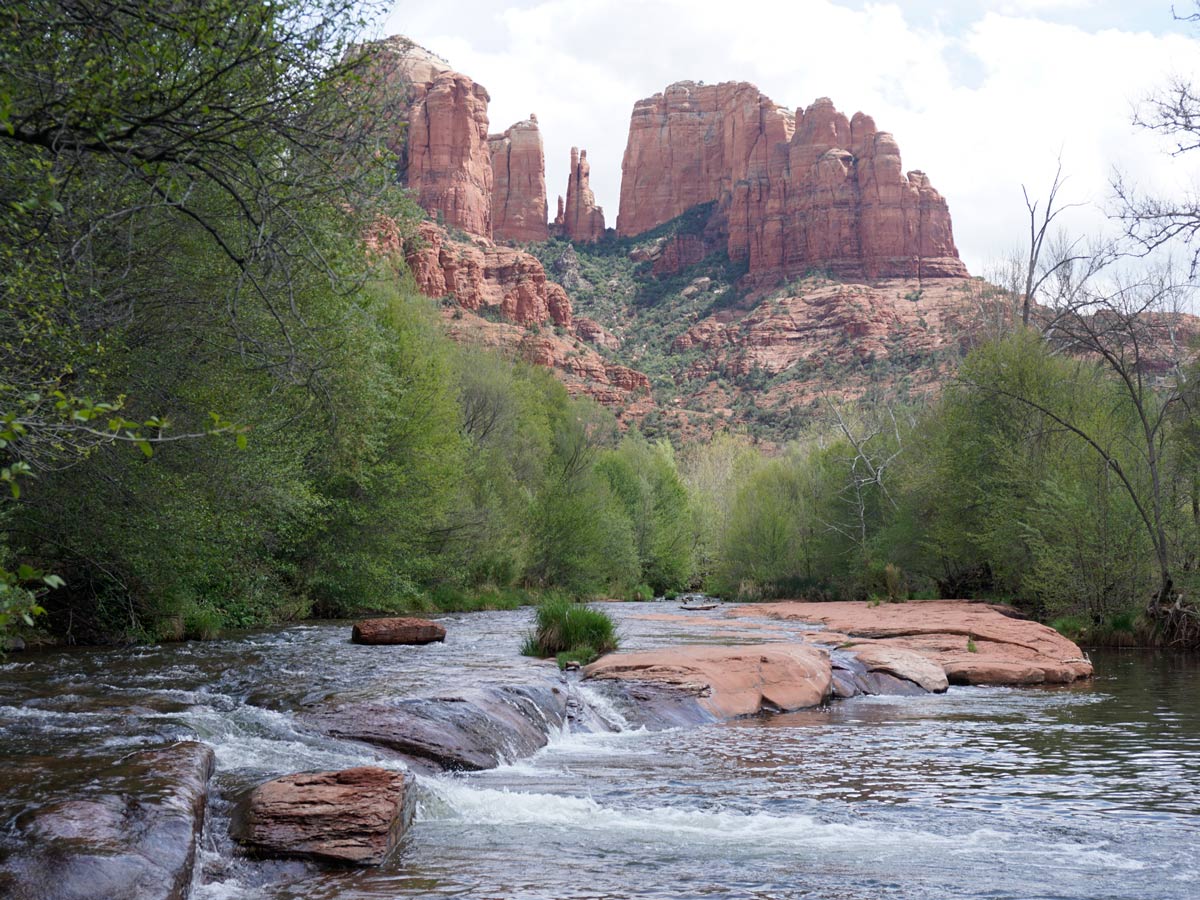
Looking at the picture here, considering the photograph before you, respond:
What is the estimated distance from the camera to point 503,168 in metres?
159

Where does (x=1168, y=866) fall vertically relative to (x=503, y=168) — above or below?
below

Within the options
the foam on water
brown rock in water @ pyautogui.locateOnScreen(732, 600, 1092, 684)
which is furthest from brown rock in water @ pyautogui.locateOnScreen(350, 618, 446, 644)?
the foam on water

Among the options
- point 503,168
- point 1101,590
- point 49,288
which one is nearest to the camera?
point 49,288

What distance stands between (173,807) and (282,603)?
16427 millimetres

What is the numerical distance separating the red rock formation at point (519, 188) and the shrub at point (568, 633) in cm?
14059

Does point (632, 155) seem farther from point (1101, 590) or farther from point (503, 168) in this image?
→ point (1101, 590)

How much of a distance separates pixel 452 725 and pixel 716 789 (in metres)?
2.78

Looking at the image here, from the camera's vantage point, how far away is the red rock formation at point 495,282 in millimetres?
86312

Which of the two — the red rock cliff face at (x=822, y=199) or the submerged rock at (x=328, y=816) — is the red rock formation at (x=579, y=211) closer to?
the red rock cliff face at (x=822, y=199)

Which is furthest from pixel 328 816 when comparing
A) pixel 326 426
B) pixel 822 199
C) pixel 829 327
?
pixel 822 199

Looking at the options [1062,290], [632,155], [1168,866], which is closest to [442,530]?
[1062,290]

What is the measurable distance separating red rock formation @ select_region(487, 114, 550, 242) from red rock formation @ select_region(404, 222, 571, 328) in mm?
43844

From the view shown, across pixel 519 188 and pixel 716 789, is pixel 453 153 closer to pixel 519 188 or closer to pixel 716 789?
pixel 519 188

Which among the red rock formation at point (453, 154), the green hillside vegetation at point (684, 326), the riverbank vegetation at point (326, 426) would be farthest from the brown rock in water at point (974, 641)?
the red rock formation at point (453, 154)
